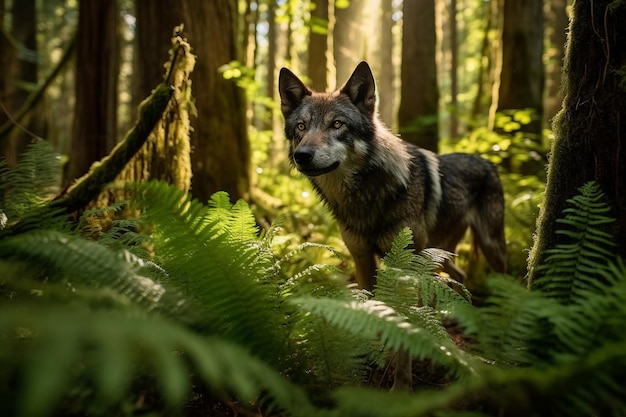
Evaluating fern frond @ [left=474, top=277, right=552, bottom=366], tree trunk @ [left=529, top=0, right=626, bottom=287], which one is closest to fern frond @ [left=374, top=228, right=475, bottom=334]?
fern frond @ [left=474, top=277, right=552, bottom=366]

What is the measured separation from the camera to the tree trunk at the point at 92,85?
21.1ft

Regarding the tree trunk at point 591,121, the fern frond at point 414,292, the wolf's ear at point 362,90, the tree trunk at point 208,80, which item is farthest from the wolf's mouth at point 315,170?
the tree trunk at point 208,80

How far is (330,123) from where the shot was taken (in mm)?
4582

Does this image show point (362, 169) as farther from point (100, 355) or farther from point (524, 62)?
point (524, 62)

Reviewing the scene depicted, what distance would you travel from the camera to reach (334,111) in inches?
183

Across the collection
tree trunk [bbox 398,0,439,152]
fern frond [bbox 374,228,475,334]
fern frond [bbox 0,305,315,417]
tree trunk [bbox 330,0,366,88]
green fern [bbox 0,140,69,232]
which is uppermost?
tree trunk [bbox 330,0,366,88]

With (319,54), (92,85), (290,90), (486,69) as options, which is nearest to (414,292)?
(290,90)

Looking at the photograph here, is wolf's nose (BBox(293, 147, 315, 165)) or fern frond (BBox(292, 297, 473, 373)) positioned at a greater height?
wolf's nose (BBox(293, 147, 315, 165))

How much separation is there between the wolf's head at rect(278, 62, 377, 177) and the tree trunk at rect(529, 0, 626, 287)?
6.23 ft

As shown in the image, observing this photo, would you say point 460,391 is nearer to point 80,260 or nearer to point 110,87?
point 80,260

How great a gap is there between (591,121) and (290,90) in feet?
10.2

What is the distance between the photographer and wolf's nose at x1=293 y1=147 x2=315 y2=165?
4160 millimetres

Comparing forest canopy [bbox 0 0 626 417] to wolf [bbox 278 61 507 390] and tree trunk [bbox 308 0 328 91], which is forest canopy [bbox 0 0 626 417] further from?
tree trunk [bbox 308 0 328 91]

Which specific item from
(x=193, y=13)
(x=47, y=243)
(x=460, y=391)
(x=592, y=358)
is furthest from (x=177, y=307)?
(x=193, y=13)
